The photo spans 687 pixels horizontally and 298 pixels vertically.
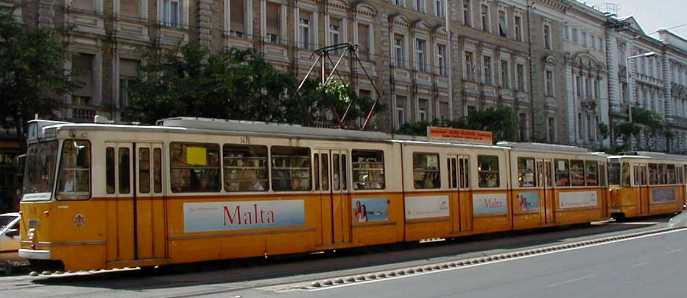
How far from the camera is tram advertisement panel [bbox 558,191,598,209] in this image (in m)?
27.1

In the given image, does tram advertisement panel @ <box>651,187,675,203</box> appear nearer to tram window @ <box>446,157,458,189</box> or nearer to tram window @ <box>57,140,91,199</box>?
tram window @ <box>446,157,458,189</box>

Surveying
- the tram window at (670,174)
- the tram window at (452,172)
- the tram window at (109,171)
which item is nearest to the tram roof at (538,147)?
the tram window at (452,172)

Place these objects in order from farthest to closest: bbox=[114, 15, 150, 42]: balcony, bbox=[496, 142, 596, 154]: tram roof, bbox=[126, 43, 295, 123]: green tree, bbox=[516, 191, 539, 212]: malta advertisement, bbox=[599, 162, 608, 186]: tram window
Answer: bbox=[599, 162, 608, 186]: tram window → bbox=[114, 15, 150, 42]: balcony → bbox=[516, 191, 539, 212]: malta advertisement → bbox=[496, 142, 596, 154]: tram roof → bbox=[126, 43, 295, 123]: green tree

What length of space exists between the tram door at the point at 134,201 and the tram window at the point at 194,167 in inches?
13.5

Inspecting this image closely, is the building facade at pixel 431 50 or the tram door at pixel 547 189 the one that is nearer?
the tram door at pixel 547 189

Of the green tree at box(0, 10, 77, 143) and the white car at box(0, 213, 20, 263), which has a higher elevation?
the green tree at box(0, 10, 77, 143)

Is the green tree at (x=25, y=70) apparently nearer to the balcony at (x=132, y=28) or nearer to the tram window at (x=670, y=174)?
the balcony at (x=132, y=28)

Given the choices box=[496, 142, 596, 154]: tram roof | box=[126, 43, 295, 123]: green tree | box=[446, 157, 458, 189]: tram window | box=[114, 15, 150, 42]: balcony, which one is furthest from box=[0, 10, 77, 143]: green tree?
box=[496, 142, 596, 154]: tram roof

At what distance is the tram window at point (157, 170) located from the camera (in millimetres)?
14622

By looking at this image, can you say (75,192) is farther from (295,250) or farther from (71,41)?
(71,41)

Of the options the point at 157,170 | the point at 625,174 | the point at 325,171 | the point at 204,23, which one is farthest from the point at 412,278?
the point at 625,174

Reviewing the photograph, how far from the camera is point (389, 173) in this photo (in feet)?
64.4

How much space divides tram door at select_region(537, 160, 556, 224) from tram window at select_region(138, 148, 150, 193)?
48.6 ft

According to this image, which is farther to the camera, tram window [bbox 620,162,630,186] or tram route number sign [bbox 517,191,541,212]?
tram window [bbox 620,162,630,186]
